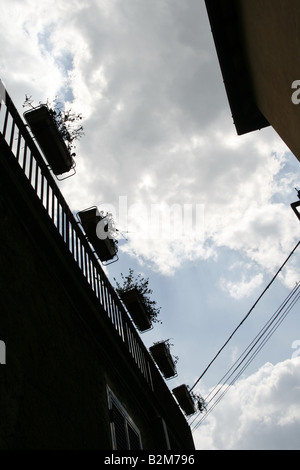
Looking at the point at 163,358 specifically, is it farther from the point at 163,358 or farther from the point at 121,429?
the point at 121,429

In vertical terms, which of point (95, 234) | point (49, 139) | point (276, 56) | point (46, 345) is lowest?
point (46, 345)

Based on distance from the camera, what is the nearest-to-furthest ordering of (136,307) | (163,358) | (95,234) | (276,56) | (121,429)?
(276,56)
(121,429)
(95,234)
(136,307)
(163,358)

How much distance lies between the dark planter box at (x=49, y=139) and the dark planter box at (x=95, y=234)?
1.01 meters

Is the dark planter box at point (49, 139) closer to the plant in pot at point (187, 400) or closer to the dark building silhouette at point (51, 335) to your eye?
the dark building silhouette at point (51, 335)

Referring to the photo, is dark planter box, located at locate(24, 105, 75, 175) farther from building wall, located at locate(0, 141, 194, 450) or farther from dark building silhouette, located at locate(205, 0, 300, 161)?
dark building silhouette, located at locate(205, 0, 300, 161)

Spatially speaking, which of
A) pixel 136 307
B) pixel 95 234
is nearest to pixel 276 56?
pixel 95 234

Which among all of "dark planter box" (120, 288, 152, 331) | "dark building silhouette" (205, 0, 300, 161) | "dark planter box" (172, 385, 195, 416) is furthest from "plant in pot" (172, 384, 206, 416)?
"dark building silhouette" (205, 0, 300, 161)

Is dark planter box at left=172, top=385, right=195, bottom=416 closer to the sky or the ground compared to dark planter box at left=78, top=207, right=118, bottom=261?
closer to the ground

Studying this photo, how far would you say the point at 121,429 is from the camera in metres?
5.48

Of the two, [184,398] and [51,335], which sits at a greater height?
[184,398]

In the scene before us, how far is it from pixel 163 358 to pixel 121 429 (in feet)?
13.4

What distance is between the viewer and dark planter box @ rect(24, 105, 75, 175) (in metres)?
5.48

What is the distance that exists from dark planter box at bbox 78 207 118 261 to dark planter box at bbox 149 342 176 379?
3.58 meters

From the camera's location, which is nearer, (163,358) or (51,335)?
(51,335)
